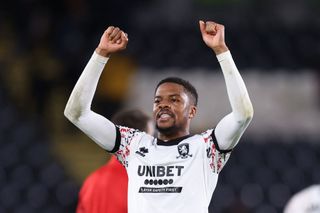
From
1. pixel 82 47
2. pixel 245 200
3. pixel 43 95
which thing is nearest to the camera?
pixel 245 200

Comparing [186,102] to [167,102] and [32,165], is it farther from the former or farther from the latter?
[32,165]

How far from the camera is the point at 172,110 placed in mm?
4293

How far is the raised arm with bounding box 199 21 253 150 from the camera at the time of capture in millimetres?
4094

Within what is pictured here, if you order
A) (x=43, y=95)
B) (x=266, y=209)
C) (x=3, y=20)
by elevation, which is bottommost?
(x=266, y=209)

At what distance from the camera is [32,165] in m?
9.73

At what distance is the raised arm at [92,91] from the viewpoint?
14.1ft

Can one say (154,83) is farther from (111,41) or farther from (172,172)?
(172,172)

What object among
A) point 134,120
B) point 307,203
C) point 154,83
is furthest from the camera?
point 154,83

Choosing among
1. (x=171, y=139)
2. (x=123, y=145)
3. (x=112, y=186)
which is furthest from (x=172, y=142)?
(x=112, y=186)

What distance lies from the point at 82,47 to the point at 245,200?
3.19 m

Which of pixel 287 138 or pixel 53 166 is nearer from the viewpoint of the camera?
A: pixel 53 166

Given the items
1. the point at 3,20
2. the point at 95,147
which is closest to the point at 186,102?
the point at 95,147

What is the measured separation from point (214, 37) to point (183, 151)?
1.89 feet

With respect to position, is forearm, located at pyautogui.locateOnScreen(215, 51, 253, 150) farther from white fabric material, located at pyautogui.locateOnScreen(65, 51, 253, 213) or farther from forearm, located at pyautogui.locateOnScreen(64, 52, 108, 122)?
forearm, located at pyautogui.locateOnScreen(64, 52, 108, 122)
